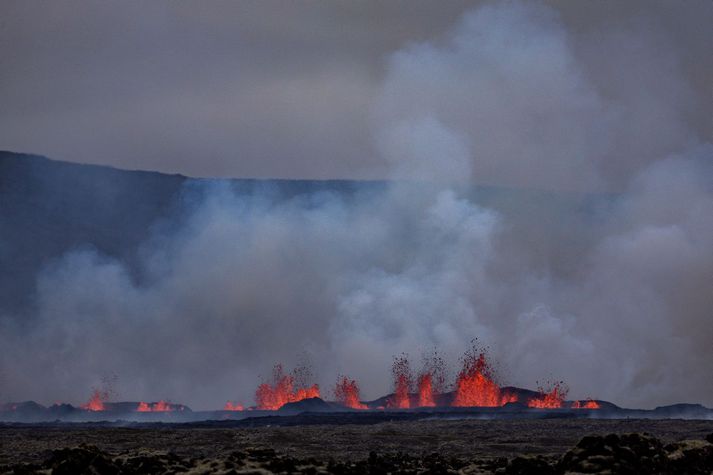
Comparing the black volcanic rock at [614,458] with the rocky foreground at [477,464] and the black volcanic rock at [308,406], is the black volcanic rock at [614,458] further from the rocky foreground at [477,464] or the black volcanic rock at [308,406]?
the black volcanic rock at [308,406]

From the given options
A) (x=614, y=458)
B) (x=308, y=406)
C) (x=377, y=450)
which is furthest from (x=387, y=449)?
(x=308, y=406)

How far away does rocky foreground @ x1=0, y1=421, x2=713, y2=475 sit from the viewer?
3134 centimetres

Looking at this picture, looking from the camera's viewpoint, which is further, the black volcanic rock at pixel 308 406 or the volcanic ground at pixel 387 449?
the black volcanic rock at pixel 308 406

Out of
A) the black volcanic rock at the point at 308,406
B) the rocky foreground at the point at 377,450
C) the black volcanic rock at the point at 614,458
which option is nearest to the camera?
the black volcanic rock at the point at 614,458

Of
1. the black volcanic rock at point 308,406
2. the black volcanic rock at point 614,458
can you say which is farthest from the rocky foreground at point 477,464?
the black volcanic rock at point 308,406

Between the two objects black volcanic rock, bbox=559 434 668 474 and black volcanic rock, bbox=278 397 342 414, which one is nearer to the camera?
black volcanic rock, bbox=559 434 668 474

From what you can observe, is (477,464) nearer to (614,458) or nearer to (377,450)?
(614,458)

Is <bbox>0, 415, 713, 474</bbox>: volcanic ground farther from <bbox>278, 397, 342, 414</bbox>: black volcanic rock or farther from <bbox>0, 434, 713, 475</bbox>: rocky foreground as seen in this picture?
<bbox>278, 397, 342, 414</bbox>: black volcanic rock

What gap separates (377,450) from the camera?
5184cm

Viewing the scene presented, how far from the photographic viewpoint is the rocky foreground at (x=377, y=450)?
103ft

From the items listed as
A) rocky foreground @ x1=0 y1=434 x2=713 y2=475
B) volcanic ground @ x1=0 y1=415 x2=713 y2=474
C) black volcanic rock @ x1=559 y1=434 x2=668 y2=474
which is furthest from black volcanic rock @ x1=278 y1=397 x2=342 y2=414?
black volcanic rock @ x1=559 y1=434 x2=668 y2=474

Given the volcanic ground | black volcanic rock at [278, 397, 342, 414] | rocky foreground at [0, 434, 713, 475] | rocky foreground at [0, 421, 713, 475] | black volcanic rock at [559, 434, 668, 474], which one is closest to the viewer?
black volcanic rock at [559, 434, 668, 474]

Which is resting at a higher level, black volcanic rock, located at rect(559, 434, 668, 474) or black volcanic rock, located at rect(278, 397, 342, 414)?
black volcanic rock, located at rect(278, 397, 342, 414)

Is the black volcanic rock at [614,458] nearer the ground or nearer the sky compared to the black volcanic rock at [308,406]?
nearer the ground
